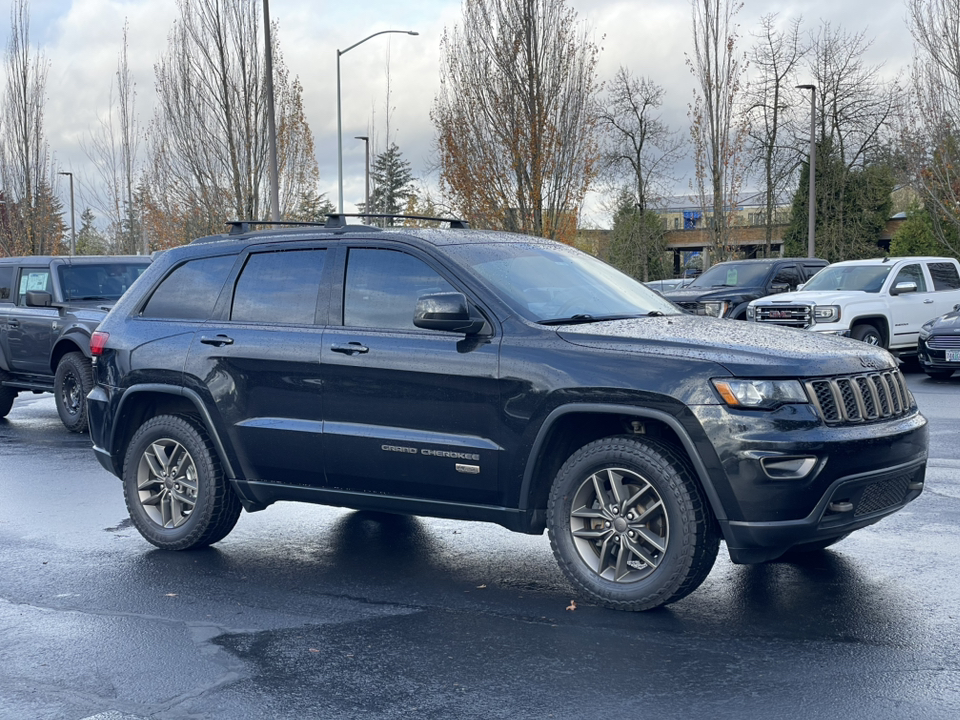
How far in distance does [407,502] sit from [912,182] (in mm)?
30851

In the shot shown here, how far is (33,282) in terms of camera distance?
44.9 ft

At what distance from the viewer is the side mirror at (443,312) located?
5.35 meters

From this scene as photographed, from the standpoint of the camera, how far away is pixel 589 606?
5.34 m

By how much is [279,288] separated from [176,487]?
134 cm

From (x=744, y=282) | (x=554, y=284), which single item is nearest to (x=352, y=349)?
(x=554, y=284)

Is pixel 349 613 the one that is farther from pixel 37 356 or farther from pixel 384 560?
pixel 37 356

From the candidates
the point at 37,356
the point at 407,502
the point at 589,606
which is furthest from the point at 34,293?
the point at 589,606

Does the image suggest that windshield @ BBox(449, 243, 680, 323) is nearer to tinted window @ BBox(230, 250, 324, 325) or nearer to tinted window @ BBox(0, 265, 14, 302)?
tinted window @ BBox(230, 250, 324, 325)

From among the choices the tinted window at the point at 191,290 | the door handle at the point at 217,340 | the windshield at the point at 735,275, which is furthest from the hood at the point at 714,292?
the door handle at the point at 217,340

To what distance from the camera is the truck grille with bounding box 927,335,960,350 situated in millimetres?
15828

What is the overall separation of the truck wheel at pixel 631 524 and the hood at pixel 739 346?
0.44 metres

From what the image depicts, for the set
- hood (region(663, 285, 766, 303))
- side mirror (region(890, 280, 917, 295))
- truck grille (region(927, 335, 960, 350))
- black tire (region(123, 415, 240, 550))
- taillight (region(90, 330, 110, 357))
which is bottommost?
black tire (region(123, 415, 240, 550))

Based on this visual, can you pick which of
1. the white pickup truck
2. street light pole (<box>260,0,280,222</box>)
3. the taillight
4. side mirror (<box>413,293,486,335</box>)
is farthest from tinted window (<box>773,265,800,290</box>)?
side mirror (<box>413,293,486,335</box>)

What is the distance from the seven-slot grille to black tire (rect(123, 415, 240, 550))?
3352 millimetres
